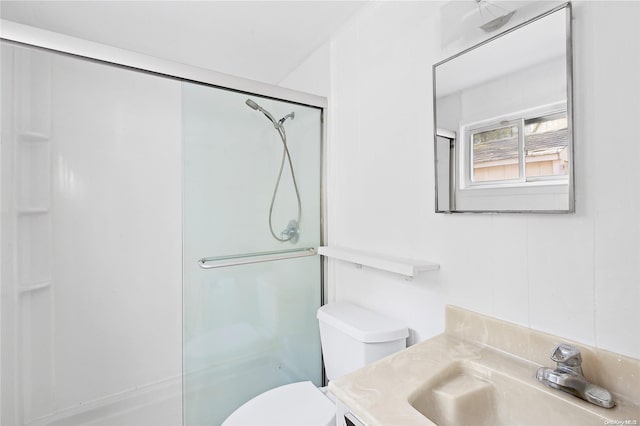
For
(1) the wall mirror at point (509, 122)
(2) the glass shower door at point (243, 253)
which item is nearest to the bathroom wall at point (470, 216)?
(1) the wall mirror at point (509, 122)

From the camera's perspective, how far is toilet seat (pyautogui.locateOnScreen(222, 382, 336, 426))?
108 centimetres

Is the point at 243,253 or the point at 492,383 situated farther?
the point at 243,253

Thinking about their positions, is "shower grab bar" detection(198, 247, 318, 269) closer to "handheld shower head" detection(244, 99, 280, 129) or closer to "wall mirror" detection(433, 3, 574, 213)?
"handheld shower head" detection(244, 99, 280, 129)

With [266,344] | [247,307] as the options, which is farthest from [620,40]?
[266,344]

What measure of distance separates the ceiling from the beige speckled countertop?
4.85 feet

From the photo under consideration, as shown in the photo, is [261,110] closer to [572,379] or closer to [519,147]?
[519,147]

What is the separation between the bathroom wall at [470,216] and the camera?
693 millimetres

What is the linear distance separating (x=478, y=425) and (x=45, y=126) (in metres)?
2.26

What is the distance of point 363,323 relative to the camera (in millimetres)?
1221

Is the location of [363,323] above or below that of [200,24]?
below

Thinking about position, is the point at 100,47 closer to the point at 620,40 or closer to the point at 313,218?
the point at 313,218

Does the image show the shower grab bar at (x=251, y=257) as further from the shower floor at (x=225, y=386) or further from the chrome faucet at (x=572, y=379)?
the chrome faucet at (x=572, y=379)

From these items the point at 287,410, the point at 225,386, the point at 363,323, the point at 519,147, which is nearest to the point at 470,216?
the point at 519,147

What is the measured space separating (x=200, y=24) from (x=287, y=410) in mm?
1810
